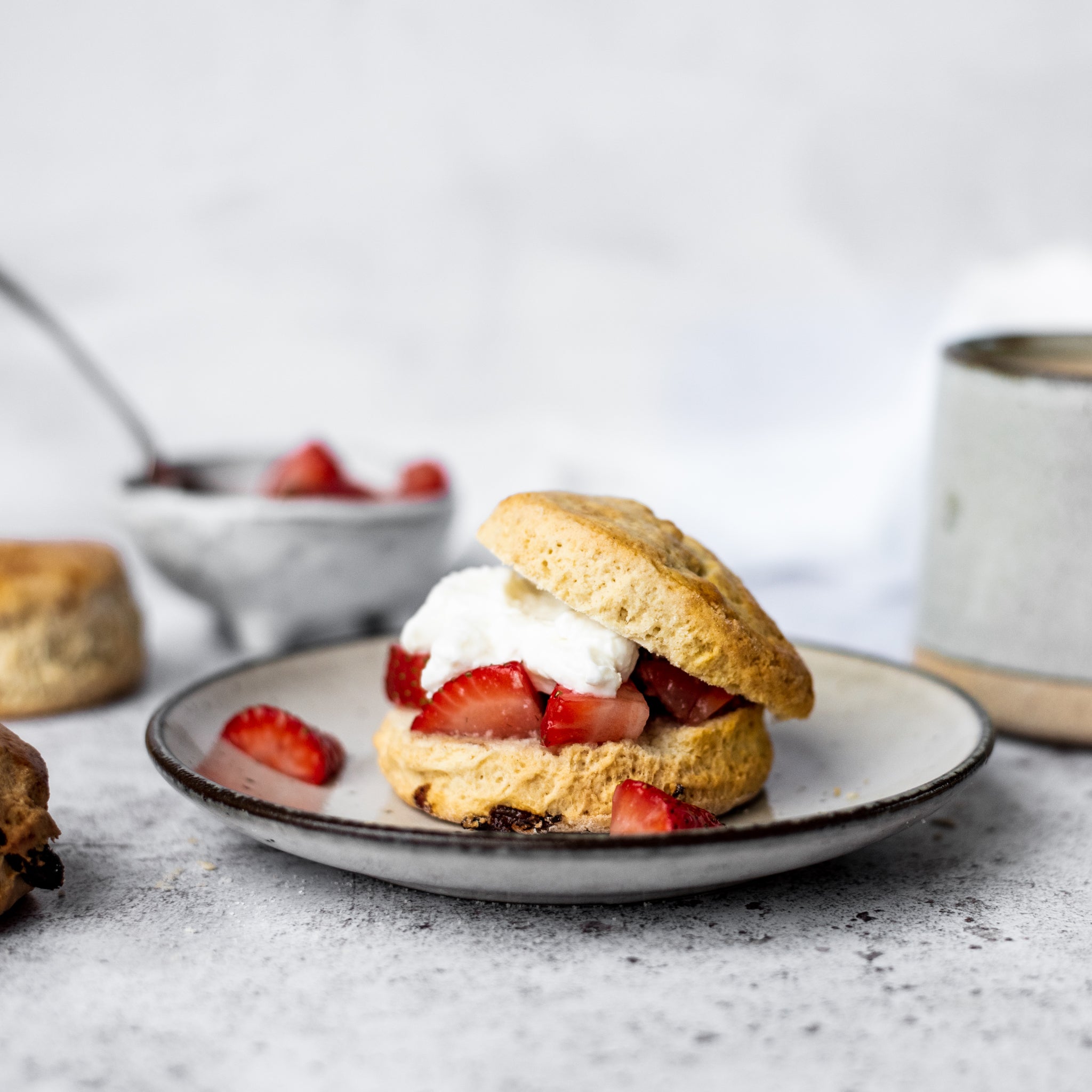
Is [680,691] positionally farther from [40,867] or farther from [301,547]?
[301,547]

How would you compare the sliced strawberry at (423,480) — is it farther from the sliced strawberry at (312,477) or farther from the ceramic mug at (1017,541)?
the ceramic mug at (1017,541)

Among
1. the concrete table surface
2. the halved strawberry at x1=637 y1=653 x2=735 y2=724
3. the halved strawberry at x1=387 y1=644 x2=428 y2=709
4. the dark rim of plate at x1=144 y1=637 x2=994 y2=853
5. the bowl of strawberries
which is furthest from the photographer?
the bowl of strawberries

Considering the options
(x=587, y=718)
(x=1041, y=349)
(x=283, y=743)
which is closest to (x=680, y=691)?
(x=587, y=718)

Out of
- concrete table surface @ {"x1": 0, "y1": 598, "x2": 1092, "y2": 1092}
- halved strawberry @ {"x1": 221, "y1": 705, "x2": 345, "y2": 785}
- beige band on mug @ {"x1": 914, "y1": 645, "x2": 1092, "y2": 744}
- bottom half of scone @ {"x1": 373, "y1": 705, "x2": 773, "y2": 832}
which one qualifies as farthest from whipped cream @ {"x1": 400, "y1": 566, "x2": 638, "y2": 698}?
beige band on mug @ {"x1": 914, "y1": 645, "x2": 1092, "y2": 744}

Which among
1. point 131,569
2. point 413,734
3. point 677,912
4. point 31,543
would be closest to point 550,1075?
point 677,912

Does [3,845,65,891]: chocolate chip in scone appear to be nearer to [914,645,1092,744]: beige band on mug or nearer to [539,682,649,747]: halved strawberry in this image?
[539,682,649,747]: halved strawberry

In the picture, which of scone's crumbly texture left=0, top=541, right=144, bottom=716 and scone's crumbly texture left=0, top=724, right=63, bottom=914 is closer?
scone's crumbly texture left=0, top=724, right=63, bottom=914
